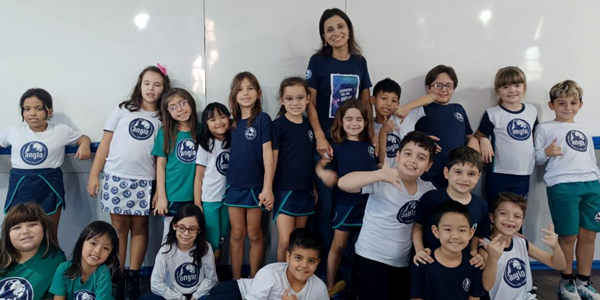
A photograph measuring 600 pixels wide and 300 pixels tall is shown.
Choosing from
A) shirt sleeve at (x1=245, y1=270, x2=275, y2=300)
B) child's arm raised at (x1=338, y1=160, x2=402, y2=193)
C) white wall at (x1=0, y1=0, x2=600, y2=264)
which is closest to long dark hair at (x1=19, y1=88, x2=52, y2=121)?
white wall at (x1=0, y1=0, x2=600, y2=264)

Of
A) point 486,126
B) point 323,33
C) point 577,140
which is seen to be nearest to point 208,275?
point 323,33

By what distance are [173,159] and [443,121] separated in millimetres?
1693

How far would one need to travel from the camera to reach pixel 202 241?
7.27 ft

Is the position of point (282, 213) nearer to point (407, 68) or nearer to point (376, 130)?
point (376, 130)

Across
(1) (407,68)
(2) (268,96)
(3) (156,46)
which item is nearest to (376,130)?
(1) (407,68)

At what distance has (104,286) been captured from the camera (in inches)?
75.7

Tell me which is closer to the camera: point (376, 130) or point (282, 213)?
point (282, 213)

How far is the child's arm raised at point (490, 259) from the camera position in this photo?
1829 millimetres

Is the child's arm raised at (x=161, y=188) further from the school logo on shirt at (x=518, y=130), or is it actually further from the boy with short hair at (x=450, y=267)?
the school logo on shirt at (x=518, y=130)

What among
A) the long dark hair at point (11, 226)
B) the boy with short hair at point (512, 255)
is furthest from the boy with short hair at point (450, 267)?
the long dark hair at point (11, 226)

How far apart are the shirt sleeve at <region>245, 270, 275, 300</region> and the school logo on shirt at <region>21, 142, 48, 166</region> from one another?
1.53m

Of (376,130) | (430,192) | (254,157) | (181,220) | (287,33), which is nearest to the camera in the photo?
(430,192)

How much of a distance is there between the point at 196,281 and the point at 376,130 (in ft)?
4.47

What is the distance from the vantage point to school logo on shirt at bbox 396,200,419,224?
198 cm
